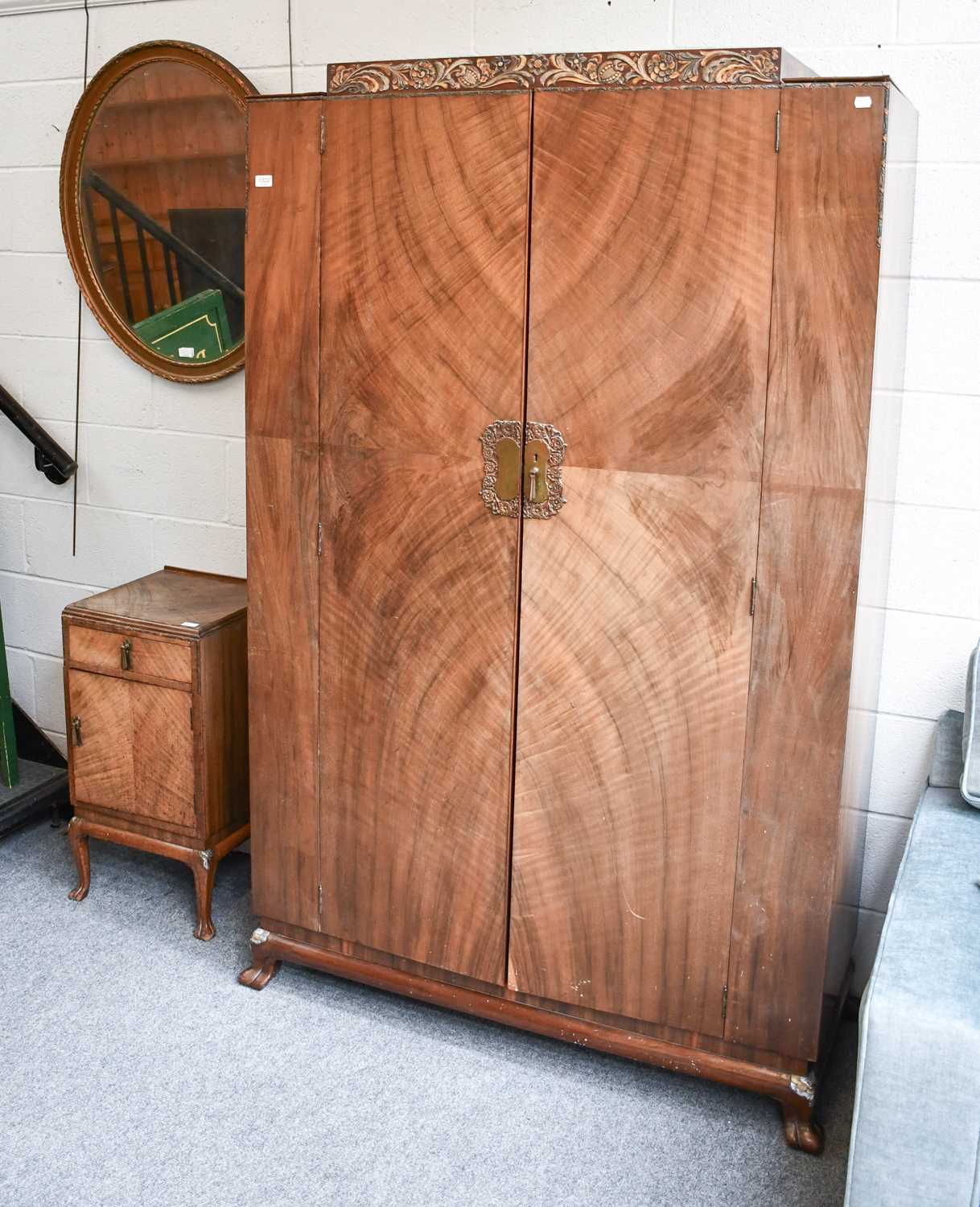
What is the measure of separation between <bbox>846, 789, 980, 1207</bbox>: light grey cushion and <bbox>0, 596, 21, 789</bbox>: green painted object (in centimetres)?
249

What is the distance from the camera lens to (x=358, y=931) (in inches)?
103

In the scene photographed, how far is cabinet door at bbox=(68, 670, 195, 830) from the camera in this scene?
286cm

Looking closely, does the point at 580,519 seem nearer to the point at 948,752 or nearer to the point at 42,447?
the point at 948,752

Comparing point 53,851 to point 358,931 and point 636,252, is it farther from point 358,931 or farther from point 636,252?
point 636,252

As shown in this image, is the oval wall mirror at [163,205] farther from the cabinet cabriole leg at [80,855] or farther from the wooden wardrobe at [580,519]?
the cabinet cabriole leg at [80,855]

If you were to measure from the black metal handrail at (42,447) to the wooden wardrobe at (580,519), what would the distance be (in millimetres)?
1022

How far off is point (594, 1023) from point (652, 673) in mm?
724

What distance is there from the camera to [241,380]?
3094 mm

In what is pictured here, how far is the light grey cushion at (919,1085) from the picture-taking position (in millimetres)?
1606

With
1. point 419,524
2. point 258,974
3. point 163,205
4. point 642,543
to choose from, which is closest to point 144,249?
point 163,205

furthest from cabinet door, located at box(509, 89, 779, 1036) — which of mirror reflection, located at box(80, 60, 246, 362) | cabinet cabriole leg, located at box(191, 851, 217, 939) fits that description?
mirror reflection, located at box(80, 60, 246, 362)

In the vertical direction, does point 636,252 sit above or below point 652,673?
above

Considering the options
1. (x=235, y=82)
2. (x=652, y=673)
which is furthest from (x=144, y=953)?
(x=235, y=82)

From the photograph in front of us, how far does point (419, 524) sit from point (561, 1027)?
1012 mm
